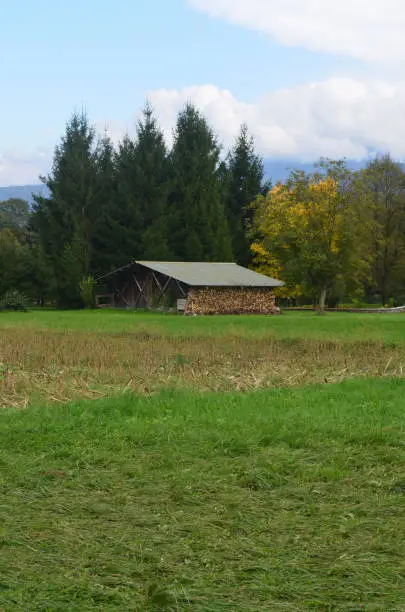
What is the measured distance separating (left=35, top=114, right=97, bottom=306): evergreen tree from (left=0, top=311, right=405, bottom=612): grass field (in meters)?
42.1

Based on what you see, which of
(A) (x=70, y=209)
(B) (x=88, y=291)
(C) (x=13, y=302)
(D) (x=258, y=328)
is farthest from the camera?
(A) (x=70, y=209)

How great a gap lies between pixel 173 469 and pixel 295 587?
3.22m

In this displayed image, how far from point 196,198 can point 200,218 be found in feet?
7.96

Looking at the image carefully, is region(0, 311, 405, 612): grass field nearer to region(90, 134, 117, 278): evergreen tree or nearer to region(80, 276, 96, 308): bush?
region(80, 276, 96, 308): bush

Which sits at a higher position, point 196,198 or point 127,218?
point 196,198

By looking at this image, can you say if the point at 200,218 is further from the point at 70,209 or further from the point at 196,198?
the point at 70,209

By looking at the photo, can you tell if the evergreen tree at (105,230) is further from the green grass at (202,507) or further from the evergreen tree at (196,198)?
the green grass at (202,507)

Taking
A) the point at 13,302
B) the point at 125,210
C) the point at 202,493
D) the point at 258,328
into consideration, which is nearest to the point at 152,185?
the point at 125,210

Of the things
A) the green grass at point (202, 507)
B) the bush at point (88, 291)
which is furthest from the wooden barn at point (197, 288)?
the green grass at point (202, 507)

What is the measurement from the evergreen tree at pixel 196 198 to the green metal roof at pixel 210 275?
8.58 m

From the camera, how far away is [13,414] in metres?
10.6

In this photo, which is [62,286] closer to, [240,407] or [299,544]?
[240,407]

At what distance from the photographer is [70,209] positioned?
191 ft

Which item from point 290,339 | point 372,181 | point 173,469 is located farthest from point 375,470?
point 372,181
